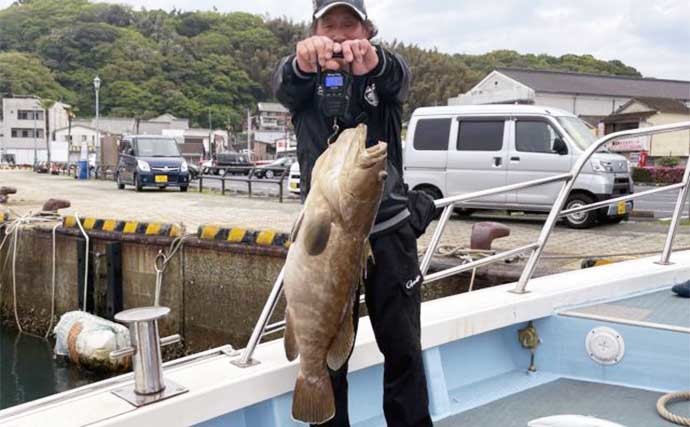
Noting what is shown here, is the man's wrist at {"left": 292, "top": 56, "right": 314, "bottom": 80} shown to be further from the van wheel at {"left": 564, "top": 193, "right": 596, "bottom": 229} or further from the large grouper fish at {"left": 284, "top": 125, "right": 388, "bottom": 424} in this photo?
the van wheel at {"left": 564, "top": 193, "right": 596, "bottom": 229}

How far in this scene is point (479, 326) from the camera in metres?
3.10

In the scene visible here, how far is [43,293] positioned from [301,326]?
32.1 ft

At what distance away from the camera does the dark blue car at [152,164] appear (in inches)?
747

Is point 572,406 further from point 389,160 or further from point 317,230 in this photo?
point 317,230

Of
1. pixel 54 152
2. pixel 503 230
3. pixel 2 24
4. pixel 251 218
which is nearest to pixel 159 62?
pixel 2 24

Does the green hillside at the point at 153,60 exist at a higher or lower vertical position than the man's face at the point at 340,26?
higher

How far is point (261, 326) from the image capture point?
2297 mm

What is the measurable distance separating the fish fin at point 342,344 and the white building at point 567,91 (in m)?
41.8

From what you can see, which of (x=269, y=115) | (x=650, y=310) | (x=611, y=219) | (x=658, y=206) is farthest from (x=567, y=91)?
(x=269, y=115)

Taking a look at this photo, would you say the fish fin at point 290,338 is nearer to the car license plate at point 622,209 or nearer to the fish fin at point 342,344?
→ the fish fin at point 342,344

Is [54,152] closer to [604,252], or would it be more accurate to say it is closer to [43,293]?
[43,293]

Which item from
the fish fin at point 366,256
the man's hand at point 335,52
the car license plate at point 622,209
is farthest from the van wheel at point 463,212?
the man's hand at point 335,52

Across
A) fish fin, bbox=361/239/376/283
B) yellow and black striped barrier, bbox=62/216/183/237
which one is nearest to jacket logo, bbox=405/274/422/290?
fish fin, bbox=361/239/376/283

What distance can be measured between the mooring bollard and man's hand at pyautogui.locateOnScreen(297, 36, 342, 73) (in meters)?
0.96
